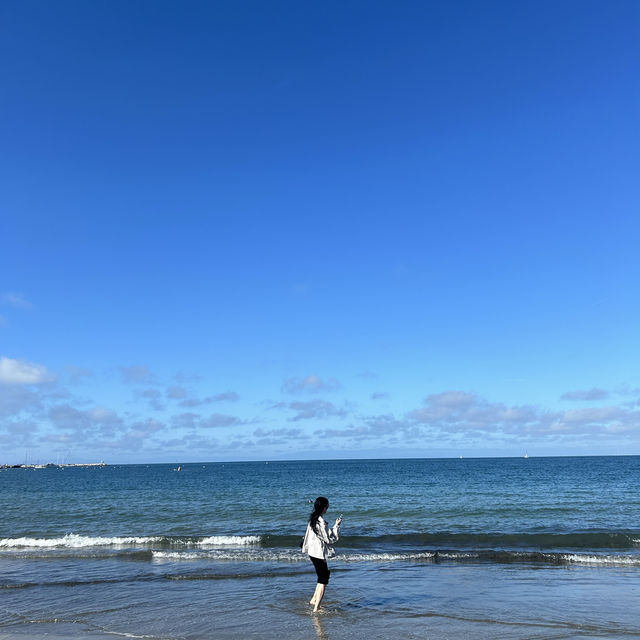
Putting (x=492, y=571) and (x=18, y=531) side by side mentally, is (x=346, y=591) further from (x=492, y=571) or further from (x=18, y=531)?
(x=18, y=531)

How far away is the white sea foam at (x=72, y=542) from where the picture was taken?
69.3 feet

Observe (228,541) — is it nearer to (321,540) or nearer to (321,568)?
(321,568)

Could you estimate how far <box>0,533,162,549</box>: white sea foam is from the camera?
2112cm

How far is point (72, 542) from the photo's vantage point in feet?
71.5

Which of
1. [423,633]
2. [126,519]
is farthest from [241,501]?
[423,633]

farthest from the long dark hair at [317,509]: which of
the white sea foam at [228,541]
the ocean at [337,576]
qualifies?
the white sea foam at [228,541]

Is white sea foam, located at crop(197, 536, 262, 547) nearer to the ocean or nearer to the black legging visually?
the ocean

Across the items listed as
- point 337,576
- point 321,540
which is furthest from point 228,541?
point 321,540

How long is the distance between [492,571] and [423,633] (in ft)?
21.5

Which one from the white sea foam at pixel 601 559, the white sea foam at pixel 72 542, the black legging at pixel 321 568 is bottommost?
the white sea foam at pixel 601 559

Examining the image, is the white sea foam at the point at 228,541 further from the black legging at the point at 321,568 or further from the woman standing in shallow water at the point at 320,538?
the woman standing in shallow water at the point at 320,538

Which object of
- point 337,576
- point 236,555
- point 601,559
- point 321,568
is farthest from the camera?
point 236,555

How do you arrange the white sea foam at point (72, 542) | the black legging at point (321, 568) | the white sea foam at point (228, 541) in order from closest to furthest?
the black legging at point (321, 568) → the white sea foam at point (228, 541) → the white sea foam at point (72, 542)

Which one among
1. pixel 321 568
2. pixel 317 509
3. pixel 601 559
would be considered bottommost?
pixel 601 559
